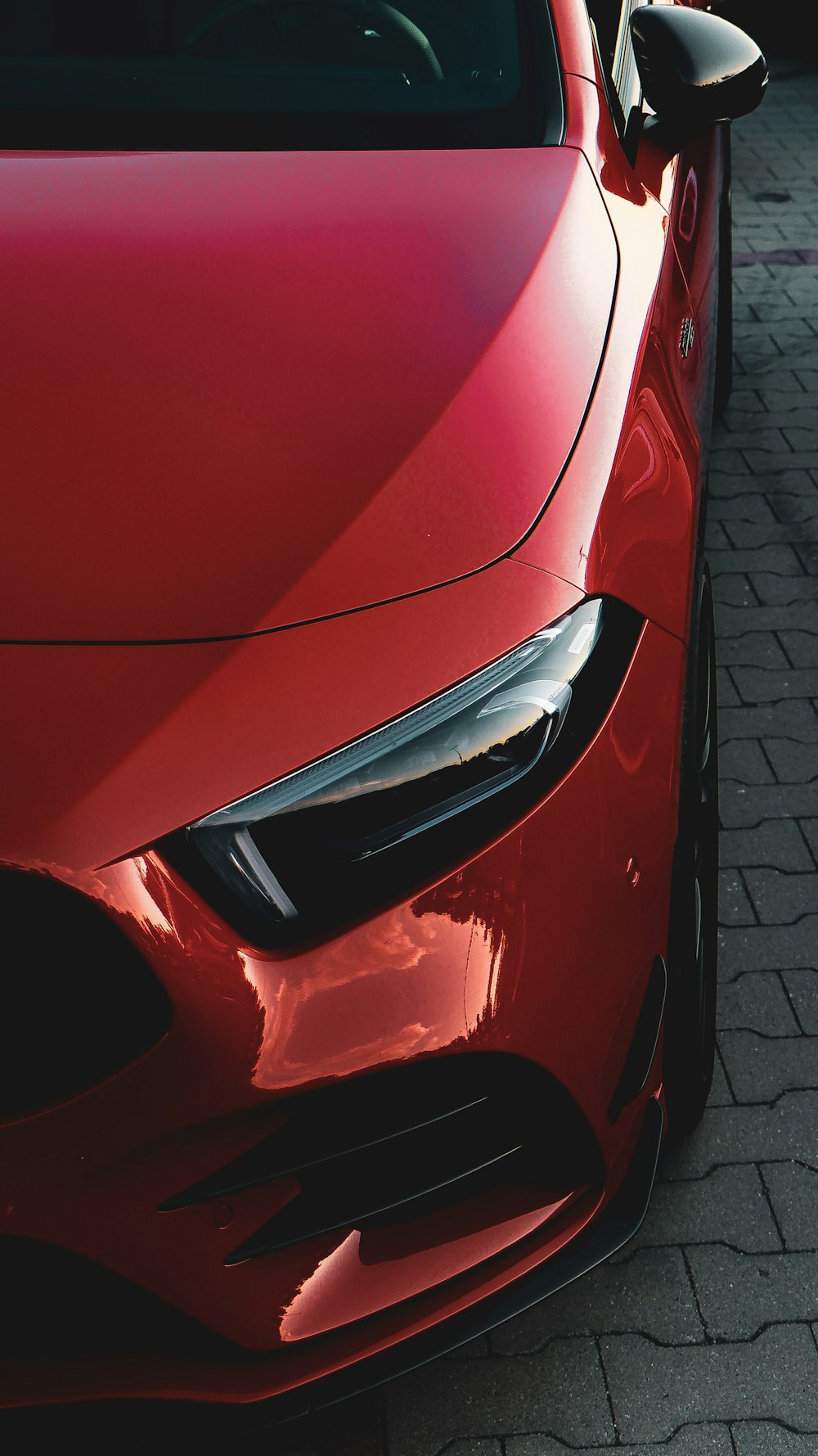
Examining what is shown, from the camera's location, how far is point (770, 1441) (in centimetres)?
167

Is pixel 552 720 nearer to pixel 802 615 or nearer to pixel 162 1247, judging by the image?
pixel 162 1247

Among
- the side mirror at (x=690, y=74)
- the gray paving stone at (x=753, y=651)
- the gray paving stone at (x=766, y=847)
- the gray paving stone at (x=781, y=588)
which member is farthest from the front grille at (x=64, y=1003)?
the gray paving stone at (x=781, y=588)

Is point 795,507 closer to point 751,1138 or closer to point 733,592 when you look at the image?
point 733,592

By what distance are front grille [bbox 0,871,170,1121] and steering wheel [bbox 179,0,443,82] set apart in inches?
63.8

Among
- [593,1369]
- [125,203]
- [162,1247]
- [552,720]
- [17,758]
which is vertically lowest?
[593,1369]

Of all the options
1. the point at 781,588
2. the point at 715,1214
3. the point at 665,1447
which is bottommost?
the point at 781,588

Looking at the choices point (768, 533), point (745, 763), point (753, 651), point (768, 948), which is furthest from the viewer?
point (768, 533)

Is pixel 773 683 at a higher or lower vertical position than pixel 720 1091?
lower

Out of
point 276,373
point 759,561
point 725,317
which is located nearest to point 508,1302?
point 276,373

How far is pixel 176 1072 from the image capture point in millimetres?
1182

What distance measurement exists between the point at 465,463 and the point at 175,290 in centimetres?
51

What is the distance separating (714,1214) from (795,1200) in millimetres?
130

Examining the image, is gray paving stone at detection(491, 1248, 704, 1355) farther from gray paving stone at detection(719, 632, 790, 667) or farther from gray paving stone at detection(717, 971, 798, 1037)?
gray paving stone at detection(719, 632, 790, 667)

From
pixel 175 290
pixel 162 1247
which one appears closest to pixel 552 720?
pixel 162 1247
